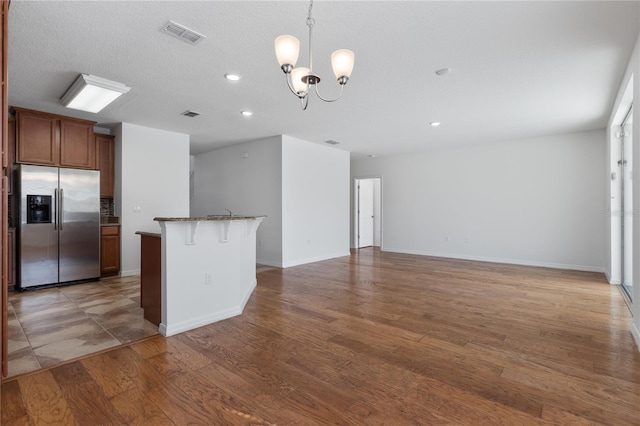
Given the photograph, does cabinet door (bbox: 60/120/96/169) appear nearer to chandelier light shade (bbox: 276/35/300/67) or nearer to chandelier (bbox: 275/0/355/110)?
chandelier (bbox: 275/0/355/110)

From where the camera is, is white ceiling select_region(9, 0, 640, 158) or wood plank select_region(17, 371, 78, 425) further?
white ceiling select_region(9, 0, 640, 158)

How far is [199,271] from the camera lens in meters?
3.07

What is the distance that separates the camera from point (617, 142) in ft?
15.7

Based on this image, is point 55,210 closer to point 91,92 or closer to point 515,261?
point 91,92

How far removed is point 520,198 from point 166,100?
676 centimetres

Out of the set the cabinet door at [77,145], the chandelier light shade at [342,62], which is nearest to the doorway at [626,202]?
the chandelier light shade at [342,62]

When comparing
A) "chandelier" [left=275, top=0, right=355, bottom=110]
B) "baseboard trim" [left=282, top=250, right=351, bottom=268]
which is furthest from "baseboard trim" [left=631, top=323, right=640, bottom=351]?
"baseboard trim" [left=282, top=250, right=351, bottom=268]

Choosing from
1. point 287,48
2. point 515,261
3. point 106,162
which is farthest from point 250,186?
point 515,261

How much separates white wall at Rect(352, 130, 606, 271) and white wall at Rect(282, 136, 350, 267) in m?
1.63

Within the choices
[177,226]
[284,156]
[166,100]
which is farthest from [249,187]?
[177,226]

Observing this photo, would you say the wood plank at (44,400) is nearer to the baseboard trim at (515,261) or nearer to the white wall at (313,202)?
the white wall at (313,202)

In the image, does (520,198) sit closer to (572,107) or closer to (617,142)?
(617,142)

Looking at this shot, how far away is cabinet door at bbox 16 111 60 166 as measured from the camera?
451 centimetres

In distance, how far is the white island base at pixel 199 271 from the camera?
9.41ft
